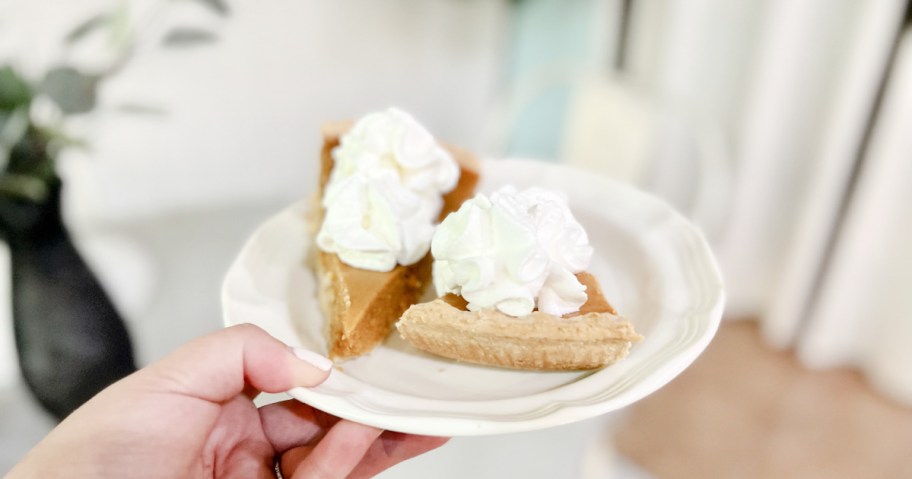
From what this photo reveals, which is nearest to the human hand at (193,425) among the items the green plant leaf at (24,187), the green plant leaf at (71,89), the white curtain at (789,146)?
the green plant leaf at (24,187)

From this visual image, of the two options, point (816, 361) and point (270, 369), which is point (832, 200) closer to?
point (816, 361)

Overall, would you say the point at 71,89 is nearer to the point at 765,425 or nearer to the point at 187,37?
the point at 187,37

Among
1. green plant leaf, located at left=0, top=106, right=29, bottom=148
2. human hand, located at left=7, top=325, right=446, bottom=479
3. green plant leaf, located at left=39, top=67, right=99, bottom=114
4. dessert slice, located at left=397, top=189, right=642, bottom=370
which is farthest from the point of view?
green plant leaf, located at left=39, top=67, right=99, bottom=114

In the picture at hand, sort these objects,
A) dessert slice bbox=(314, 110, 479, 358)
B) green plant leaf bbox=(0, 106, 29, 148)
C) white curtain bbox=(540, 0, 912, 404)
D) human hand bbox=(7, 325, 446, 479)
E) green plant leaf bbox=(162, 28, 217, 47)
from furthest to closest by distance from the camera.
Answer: white curtain bbox=(540, 0, 912, 404), green plant leaf bbox=(162, 28, 217, 47), green plant leaf bbox=(0, 106, 29, 148), dessert slice bbox=(314, 110, 479, 358), human hand bbox=(7, 325, 446, 479)

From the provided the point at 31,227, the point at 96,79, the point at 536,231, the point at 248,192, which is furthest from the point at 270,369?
the point at 248,192

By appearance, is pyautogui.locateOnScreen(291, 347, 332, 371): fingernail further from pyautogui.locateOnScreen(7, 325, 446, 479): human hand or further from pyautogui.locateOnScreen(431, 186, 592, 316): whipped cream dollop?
pyautogui.locateOnScreen(431, 186, 592, 316): whipped cream dollop

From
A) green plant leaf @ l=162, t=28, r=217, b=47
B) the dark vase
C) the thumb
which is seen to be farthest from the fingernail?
green plant leaf @ l=162, t=28, r=217, b=47
